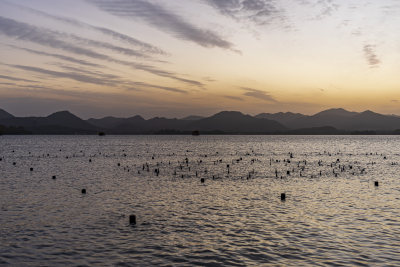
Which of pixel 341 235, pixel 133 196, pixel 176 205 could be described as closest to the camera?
pixel 341 235

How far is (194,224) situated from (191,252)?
6.05 metres

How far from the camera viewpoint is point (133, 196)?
3728 centimetres

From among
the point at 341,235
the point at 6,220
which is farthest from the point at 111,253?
the point at 341,235

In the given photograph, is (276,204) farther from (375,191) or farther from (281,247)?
(375,191)

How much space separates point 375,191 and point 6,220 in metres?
38.8

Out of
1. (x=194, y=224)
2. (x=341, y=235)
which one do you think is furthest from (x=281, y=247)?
(x=194, y=224)

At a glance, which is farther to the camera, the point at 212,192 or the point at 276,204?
the point at 212,192

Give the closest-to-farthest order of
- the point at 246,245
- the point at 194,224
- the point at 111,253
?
the point at 111,253 → the point at 246,245 → the point at 194,224

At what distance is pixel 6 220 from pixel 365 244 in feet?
83.9

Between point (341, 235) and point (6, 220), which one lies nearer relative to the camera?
point (341, 235)

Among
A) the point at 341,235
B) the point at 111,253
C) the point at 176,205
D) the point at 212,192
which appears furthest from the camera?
the point at 212,192

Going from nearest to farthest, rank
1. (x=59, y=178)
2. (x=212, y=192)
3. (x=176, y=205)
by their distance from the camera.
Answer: (x=176, y=205), (x=212, y=192), (x=59, y=178)

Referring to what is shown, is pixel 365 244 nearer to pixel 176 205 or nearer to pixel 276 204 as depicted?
pixel 276 204

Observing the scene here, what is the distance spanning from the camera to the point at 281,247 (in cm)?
1995
